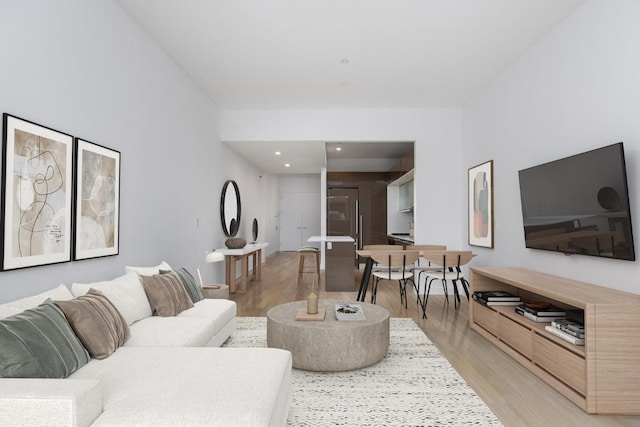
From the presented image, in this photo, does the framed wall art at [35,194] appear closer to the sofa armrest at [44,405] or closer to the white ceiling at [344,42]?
the sofa armrest at [44,405]

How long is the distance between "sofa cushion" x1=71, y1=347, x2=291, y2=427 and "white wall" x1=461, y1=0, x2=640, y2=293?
8.08 ft

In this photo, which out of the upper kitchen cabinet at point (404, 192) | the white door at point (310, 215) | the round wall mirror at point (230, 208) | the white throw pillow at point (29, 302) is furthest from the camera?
the white door at point (310, 215)

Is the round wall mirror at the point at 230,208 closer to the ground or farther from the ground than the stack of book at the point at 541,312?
farther from the ground

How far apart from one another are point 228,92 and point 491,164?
11.5 ft

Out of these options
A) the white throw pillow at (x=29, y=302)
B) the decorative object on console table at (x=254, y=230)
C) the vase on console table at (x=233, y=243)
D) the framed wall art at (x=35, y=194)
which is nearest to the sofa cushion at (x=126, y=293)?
the white throw pillow at (x=29, y=302)

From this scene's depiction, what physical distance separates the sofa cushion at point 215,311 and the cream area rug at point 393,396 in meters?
0.76

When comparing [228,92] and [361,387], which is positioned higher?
[228,92]

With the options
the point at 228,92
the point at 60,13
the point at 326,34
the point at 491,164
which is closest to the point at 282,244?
the point at 228,92

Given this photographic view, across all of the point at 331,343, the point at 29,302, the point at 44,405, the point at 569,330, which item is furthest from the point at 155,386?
the point at 569,330

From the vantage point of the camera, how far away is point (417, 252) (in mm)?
4688

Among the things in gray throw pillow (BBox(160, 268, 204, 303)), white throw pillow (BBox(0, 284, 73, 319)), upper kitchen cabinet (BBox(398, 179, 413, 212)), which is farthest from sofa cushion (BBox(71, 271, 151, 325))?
upper kitchen cabinet (BBox(398, 179, 413, 212))

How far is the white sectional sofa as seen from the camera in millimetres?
1309

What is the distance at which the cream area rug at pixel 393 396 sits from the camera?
216cm

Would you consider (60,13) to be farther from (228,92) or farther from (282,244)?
(282,244)
